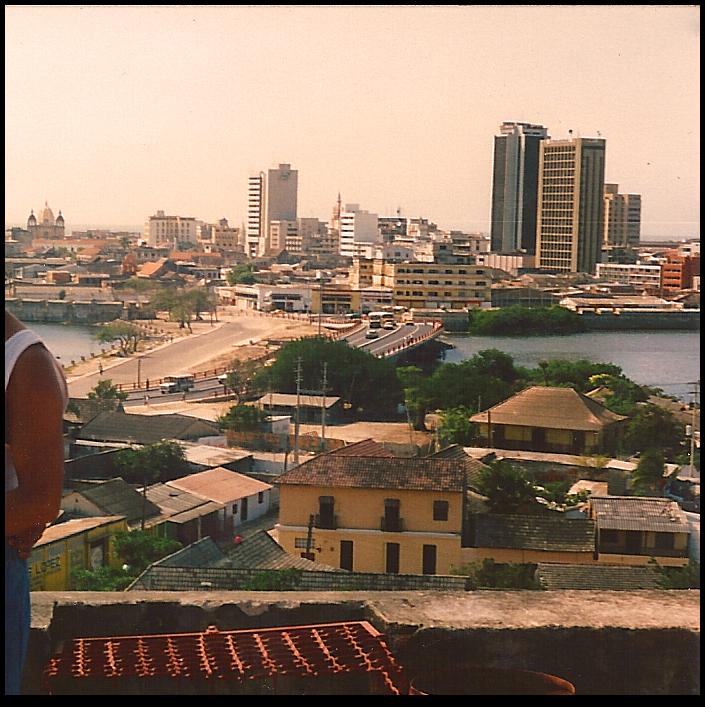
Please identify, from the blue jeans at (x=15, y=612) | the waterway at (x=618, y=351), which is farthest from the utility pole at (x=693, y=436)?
the blue jeans at (x=15, y=612)

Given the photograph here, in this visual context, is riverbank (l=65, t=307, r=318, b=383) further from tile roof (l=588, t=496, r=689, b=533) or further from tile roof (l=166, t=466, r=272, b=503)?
tile roof (l=588, t=496, r=689, b=533)

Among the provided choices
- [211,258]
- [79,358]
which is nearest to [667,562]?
[79,358]

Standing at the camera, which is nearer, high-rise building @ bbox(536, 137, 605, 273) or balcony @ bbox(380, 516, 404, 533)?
balcony @ bbox(380, 516, 404, 533)

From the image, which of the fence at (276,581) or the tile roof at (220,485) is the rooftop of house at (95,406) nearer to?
the tile roof at (220,485)

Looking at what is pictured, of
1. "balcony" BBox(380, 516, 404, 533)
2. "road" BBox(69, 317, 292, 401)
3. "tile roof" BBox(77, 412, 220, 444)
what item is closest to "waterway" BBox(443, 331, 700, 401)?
"road" BBox(69, 317, 292, 401)

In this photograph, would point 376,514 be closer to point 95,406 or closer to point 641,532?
point 641,532
